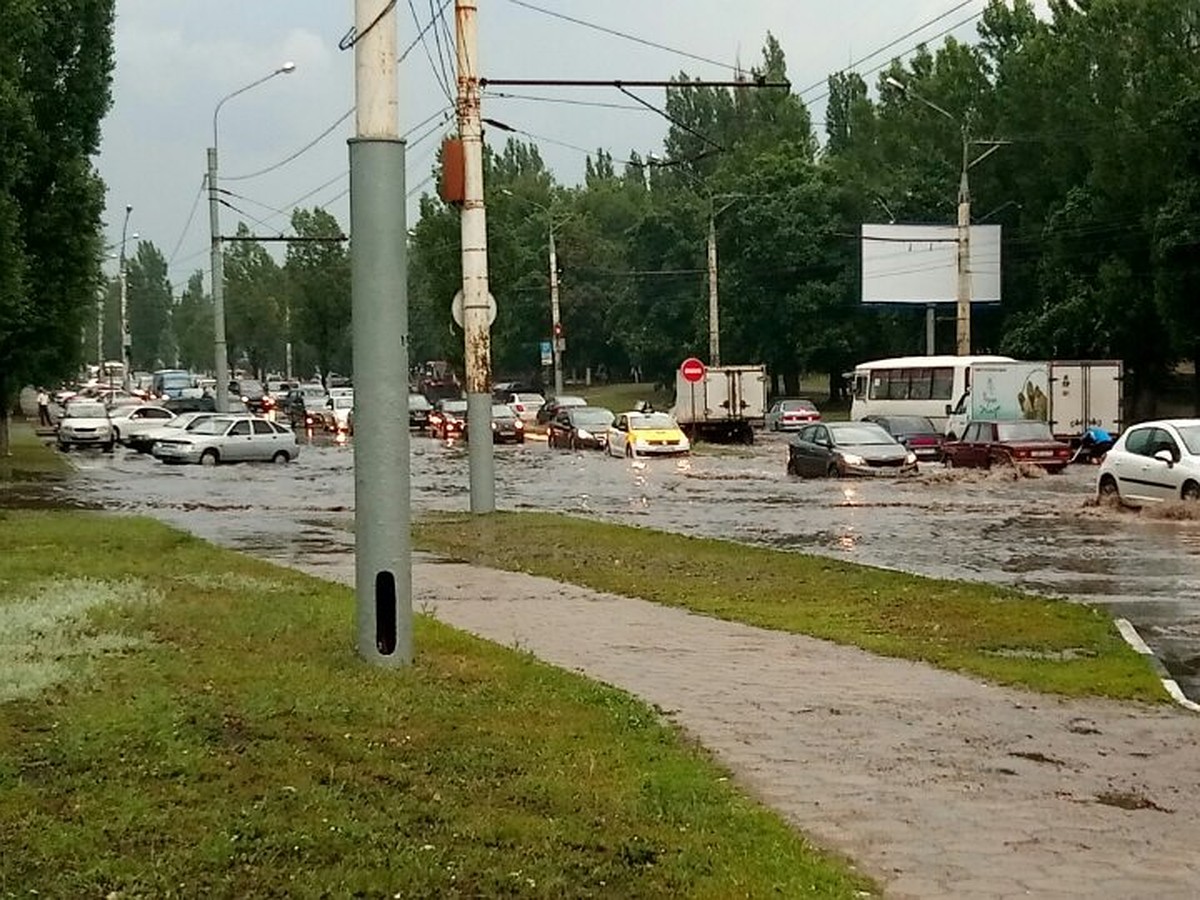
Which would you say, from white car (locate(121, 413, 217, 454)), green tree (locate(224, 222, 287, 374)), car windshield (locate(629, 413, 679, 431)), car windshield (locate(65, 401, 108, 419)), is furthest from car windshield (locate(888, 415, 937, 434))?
green tree (locate(224, 222, 287, 374))

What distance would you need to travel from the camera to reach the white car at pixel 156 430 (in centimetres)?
4891

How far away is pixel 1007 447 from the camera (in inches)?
1475

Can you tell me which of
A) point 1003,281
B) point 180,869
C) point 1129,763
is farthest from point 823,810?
point 1003,281

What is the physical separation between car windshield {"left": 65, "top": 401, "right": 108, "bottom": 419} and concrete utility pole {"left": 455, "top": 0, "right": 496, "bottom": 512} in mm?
38103

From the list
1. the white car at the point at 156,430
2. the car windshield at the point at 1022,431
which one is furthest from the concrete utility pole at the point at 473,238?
the white car at the point at 156,430

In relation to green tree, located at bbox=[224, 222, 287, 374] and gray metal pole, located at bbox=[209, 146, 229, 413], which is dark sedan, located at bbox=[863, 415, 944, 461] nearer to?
gray metal pole, located at bbox=[209, 146, 229, 413]

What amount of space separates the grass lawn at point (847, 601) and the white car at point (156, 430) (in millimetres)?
28227

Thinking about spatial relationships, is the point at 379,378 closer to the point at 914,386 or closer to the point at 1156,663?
the point at 1156,663

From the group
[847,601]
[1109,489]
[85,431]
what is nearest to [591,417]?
[85,431]

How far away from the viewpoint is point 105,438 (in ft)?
190

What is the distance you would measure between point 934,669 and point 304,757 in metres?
5.29

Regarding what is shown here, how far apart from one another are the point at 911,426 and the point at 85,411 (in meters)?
29.5

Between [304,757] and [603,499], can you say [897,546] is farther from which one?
[304,757]

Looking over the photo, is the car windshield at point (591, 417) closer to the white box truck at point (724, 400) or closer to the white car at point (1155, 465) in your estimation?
the white box truck at point (724, 400)
